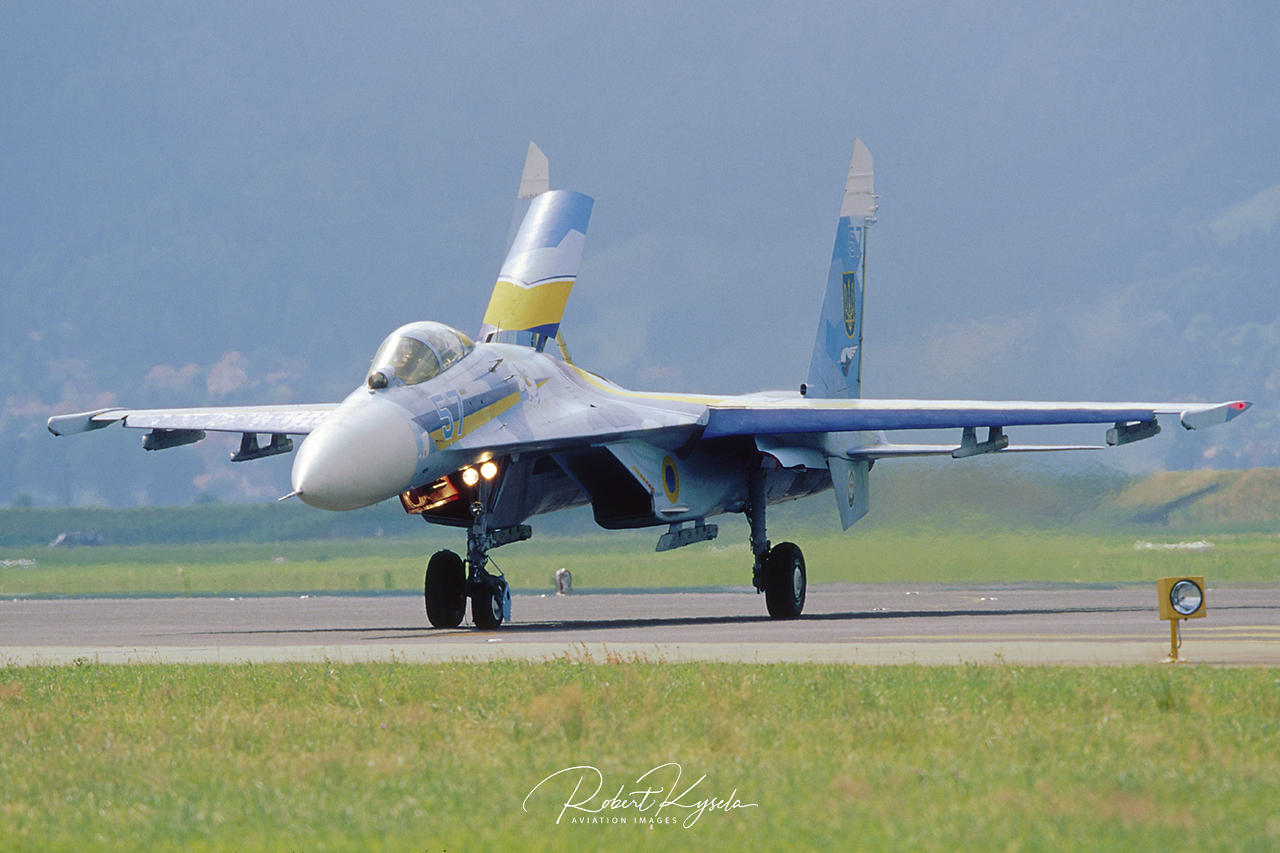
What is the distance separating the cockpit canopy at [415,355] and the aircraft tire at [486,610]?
3.24 metres

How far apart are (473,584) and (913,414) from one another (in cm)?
669

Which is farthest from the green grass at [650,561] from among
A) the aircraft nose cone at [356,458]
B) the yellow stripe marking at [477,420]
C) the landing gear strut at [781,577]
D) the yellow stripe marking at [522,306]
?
the aircraft nose cone at [356,458]

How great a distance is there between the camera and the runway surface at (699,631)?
14.8 meters

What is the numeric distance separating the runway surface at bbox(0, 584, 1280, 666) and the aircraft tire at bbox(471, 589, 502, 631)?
0.97 feet

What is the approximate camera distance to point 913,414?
2205 cm

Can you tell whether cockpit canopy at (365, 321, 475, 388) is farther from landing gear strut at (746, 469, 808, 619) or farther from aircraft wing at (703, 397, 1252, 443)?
landing gear strut at (746, 469, 808, 619)

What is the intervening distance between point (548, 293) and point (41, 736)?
13641 mm

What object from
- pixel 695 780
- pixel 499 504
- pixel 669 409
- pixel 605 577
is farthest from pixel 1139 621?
pixel 605 577

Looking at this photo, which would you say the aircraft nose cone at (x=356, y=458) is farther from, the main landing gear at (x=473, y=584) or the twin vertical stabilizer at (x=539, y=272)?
the twin vertical stabilizer at (x=539, y=272)

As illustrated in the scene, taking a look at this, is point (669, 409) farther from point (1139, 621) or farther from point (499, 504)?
point (1139, 621)

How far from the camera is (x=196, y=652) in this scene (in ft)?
Result: 56.3

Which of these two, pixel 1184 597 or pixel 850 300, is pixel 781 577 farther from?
pixel 1184 597

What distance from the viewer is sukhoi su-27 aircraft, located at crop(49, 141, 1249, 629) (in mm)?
18203
